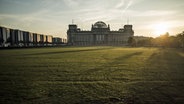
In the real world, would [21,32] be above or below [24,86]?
above

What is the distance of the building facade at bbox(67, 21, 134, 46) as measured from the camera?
186 meters

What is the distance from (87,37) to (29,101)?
183 metres

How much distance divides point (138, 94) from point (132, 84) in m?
1.96

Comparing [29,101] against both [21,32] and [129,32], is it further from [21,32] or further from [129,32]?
[129,32]

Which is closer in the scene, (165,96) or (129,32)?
(165,96)

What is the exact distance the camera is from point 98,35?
18750 cm

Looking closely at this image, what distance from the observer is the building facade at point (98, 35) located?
610 ft

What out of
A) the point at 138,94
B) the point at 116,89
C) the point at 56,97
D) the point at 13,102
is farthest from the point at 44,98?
the point at 138,94

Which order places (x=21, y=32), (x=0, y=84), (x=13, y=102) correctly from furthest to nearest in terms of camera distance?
1. (x=21, y=32)
2. (x=0, y=84)
3. (x=13, y=102)

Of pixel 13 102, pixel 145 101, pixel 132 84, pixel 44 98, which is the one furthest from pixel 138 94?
pixel 13 102

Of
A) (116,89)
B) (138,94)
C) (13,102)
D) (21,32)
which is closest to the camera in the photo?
(13,102)

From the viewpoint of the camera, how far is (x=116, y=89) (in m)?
9.28

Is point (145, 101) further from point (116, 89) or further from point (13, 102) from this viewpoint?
point (13, 102)

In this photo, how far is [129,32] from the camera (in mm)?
191500
